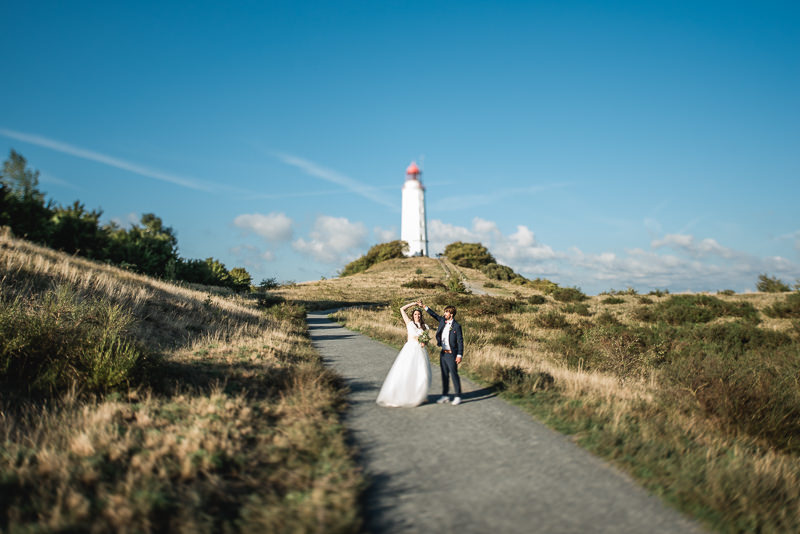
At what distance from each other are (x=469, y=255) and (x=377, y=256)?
708 inches

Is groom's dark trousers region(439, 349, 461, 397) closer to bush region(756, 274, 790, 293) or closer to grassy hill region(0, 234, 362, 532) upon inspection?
grassy hill region(0, 234, 362, 532)

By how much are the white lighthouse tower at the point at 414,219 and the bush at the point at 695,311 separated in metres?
66.5

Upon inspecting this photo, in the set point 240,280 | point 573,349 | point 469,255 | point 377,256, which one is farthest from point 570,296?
point 377,256

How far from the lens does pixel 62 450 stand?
505 cm

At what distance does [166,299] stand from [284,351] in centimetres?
807

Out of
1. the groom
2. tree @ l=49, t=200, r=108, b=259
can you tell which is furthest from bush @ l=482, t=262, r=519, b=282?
the groom

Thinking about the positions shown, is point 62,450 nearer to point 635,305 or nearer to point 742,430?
point 742,430

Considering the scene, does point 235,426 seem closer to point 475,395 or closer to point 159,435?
point 159,435

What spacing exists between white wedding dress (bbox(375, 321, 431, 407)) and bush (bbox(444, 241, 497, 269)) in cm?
7906

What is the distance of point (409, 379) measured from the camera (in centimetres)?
799

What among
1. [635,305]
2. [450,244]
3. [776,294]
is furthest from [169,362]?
[450,244]

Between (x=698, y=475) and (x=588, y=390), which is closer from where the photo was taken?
(x=698, y=475)

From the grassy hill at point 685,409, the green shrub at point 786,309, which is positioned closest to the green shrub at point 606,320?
the grassy hill at point 685,409

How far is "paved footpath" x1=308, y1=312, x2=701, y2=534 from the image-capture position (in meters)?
4.11
